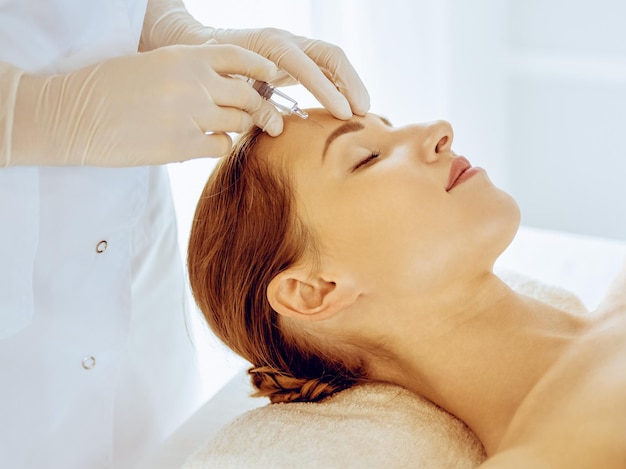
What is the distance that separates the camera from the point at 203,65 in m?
1.30

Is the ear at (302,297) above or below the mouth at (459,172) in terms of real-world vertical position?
below

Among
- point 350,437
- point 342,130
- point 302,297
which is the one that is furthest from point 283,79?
point 350,437

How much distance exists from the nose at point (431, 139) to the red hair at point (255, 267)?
0.77 ft

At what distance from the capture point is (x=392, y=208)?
4.46 ft

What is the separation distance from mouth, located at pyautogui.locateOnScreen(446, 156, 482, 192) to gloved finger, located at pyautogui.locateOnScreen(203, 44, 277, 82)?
0.36 metres

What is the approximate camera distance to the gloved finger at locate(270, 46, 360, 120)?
1.40 metres

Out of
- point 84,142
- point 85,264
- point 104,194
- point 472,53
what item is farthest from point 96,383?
point 472,53

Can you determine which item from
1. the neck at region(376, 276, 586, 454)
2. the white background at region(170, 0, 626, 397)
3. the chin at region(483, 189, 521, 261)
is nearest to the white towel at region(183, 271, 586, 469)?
the neck at region(376, 276, 586, 454)

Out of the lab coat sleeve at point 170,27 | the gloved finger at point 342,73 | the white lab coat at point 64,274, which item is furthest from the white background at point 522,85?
the white lab coat at point 64,274

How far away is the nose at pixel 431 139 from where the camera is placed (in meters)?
1.41

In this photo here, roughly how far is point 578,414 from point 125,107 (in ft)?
2.69

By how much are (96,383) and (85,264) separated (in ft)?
0.71

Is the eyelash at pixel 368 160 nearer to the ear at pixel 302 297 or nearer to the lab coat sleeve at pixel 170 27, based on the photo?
the ear at pixel 302 297

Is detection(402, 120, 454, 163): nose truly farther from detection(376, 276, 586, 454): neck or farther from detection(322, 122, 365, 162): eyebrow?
detection(376, 276, 586, 454): neck
